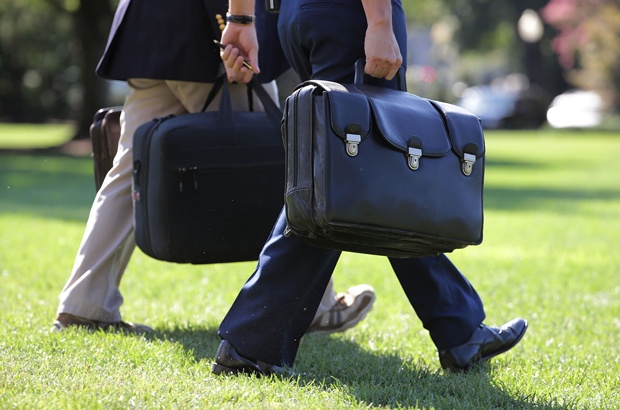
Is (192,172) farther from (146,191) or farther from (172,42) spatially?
(172,42)

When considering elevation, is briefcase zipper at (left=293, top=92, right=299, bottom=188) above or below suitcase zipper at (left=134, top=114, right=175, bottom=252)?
above

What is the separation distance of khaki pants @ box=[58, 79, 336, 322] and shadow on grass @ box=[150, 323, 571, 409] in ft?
1.05

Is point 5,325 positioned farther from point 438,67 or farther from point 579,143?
point 438,67

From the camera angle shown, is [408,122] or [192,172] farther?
[192,172]

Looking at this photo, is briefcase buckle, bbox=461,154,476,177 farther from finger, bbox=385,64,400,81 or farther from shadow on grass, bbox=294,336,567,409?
shadow on grass, bbox=294,336,567,409

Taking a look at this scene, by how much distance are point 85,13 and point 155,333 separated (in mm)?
15653

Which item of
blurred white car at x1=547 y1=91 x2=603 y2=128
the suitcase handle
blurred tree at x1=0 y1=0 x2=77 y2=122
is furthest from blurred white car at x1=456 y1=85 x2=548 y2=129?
the suitcase handle

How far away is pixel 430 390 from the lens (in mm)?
2479

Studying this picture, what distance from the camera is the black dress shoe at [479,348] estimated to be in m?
2.73

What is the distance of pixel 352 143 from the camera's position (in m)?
2.13

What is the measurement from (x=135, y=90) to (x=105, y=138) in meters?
0.37

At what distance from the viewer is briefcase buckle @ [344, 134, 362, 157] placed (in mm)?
2123

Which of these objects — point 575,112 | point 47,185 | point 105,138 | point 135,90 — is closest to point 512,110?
point 575,112

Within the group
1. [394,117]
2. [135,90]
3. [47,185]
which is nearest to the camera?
[394,117]
